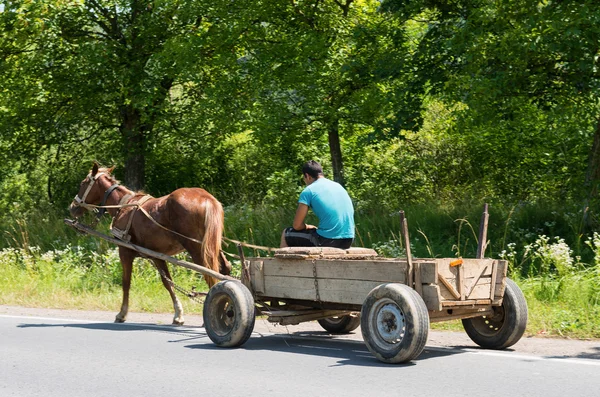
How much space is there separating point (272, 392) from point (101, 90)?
17.4 meters

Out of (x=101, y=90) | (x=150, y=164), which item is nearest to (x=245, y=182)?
(x=150, y=164)

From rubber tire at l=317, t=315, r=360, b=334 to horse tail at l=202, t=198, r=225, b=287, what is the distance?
1.80 metres

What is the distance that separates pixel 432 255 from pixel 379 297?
236 inches

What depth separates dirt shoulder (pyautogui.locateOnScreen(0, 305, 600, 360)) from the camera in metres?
8.70

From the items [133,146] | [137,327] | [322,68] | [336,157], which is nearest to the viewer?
[137,327]

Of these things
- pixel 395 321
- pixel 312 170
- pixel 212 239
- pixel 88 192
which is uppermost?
pixel 88 192

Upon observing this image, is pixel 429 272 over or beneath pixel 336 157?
beneath

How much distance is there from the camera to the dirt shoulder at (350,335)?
870 cm

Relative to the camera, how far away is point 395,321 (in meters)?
7.75

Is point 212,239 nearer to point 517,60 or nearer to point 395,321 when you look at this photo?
point 395,321

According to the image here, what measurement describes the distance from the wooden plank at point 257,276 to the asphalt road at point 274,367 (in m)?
0.65

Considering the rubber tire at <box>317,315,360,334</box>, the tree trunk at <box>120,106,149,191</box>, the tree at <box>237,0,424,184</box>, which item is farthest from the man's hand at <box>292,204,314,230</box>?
the tree trunk at <box>120,106,149,191</box>

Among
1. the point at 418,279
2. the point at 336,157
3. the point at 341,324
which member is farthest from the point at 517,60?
the point at 418,279

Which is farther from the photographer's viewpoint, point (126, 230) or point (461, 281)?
point (126, 230)
